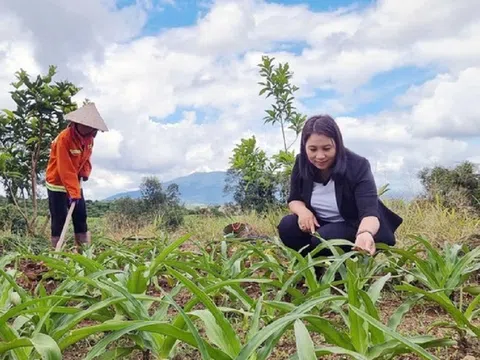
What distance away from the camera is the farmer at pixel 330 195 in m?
3.20

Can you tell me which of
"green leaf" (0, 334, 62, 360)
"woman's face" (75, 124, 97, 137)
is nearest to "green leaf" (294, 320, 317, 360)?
"green leaf" (0, 334, 62, 360)

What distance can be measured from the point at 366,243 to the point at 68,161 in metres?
→ 3.41

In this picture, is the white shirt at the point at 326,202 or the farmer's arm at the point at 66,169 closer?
the white shirt at the point at 326,202

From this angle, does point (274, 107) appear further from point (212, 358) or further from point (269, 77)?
point (212, 358)

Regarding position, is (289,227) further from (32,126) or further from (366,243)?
(32,126)

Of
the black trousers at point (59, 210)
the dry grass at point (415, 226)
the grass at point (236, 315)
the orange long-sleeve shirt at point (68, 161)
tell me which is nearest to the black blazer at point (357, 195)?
the grass at point (236, 315)

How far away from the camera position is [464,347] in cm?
181

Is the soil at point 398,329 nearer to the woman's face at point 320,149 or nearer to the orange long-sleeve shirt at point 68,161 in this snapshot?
the woman's face at point 320,149

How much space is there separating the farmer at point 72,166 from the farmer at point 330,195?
2515 millimetres

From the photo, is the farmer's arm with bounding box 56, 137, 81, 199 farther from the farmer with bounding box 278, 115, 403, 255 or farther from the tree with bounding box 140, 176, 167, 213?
the tree with bounding box 140, 176, 167, 213

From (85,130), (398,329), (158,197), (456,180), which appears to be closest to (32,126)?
(85,130)

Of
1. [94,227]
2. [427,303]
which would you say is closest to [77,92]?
[94,227]

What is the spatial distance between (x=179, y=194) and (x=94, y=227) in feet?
9.13

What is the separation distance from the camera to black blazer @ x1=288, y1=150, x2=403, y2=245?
3223 millimetres
